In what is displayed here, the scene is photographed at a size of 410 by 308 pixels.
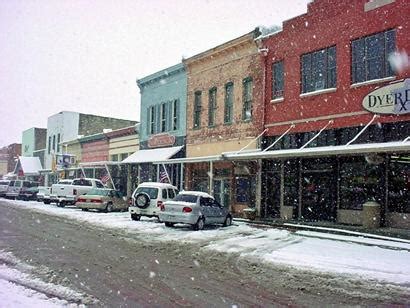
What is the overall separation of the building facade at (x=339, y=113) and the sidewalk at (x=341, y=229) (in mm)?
818

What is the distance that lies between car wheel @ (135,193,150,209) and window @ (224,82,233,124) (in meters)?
7.35

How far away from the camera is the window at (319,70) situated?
63.8ft

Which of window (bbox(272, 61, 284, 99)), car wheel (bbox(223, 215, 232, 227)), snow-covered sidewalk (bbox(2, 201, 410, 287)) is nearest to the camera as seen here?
snow-covered sidewalk (bbox(2, 201, 410, 287))

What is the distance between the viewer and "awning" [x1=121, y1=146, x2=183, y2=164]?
27.9m

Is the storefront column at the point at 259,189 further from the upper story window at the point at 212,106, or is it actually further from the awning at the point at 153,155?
the awning at the point at 153,155

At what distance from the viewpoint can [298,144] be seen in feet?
67.8

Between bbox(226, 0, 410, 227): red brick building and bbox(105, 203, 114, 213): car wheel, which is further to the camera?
bbox(105, 203, 114, 213): car wheel

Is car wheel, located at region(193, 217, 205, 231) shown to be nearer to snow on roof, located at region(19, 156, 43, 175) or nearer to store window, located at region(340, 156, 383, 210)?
store window, located at region(340, 156, 383, 210)

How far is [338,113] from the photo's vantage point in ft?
61.7

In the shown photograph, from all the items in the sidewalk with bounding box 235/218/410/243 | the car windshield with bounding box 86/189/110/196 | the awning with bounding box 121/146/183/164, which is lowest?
the sidewalk with bounding box 235/218/410/243

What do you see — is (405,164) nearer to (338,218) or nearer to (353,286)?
(338,218)

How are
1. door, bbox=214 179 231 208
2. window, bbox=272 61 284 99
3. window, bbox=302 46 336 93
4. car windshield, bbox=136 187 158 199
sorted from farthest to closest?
door, bbox=214 179 231 208 → window, bbox=272 61 284 99 → car windshield, bbox=136 187 158 199 → window, bbox=302 46 336 93

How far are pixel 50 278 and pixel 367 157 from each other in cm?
1305

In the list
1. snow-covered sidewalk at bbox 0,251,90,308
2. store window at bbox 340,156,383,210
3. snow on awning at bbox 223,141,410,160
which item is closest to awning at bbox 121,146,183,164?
snow on awning at bbox 223,141,410,160
